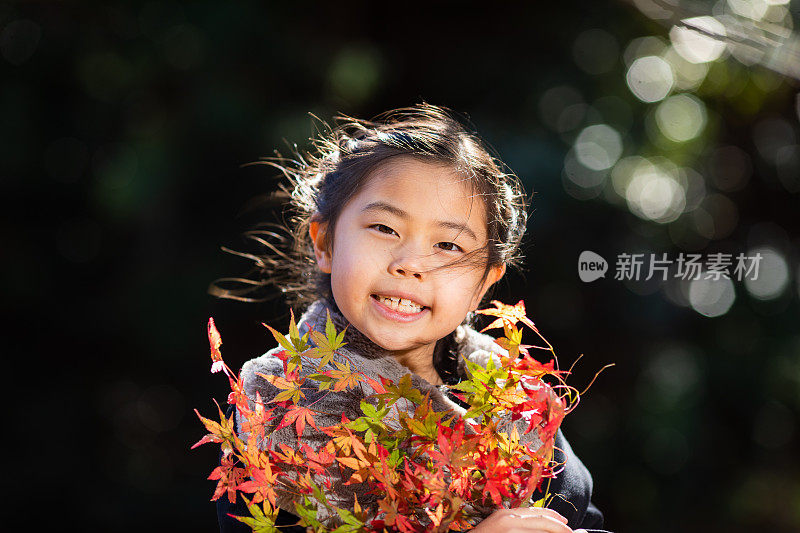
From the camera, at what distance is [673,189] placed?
1238 mm

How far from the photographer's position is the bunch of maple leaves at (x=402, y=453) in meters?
0.52

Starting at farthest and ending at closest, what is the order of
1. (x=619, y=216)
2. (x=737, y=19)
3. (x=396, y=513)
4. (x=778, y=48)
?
1. (x=619, y=216)
2. (x=737, y=19)
3. (x=778, y=48)
4. (x=396, y=513)

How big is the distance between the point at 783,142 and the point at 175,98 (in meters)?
1.10

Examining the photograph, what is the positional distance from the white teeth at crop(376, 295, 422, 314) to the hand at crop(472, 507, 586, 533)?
190 millimetres

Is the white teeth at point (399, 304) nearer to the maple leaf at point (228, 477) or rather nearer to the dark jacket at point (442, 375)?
the dark jacket at point (442, 375)

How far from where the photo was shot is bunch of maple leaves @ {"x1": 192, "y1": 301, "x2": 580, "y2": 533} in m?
0.52

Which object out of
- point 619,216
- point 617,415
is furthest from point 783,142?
point 617,415

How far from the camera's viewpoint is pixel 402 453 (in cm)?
56

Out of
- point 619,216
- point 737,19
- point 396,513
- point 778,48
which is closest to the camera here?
point 396,513

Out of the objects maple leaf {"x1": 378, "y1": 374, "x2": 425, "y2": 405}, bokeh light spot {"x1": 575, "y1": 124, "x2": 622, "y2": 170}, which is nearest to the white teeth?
maple leaf {"x1": 378, "y1": 374, "x2": 425, "y2": 405}

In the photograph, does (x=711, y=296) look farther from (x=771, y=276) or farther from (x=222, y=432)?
(x=222, y=432)

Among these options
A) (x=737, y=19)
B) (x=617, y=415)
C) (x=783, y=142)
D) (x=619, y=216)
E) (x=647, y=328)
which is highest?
(x=737, y=19)

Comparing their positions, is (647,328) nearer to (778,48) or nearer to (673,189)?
(673,189)

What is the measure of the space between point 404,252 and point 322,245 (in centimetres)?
14
